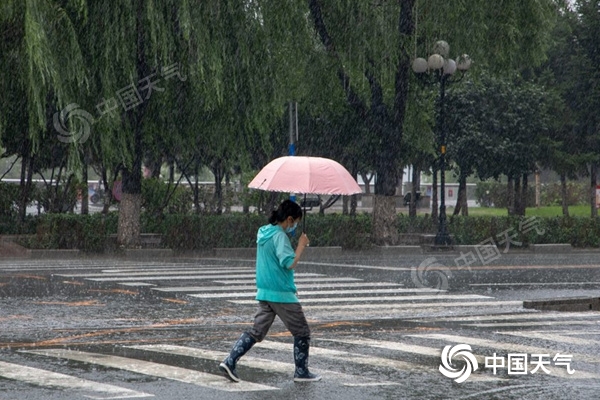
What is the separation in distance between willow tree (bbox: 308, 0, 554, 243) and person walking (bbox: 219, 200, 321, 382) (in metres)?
20.4

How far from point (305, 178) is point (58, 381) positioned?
133 inches

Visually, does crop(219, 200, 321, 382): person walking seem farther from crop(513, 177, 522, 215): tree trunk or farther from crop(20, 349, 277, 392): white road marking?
crop(513, 177, 522, 215): tree trunk

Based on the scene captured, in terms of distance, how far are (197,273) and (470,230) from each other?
13.5 meters

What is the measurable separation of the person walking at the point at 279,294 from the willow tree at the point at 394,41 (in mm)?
20427

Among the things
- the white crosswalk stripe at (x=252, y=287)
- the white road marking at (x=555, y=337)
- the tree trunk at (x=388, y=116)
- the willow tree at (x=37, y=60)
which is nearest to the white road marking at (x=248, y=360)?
the white road marking at (x=555, y=337)

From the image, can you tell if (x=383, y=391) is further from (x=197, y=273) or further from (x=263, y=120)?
(x=263, y=120)

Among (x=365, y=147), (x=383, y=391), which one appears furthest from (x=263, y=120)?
(x=383, y=391)

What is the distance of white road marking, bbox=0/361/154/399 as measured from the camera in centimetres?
994

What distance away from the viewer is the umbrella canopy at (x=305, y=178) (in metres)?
12.0

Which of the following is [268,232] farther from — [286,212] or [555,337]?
[555,337]

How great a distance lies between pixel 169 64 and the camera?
2795 cm

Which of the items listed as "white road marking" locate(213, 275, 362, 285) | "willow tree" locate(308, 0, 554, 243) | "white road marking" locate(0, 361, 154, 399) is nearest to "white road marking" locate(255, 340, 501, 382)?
"white road marking" locate(0, 361, 154, 399)

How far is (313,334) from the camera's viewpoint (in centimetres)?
1447

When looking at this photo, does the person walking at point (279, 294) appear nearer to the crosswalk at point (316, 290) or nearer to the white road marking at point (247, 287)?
the crosswalk at point (316, 290)
